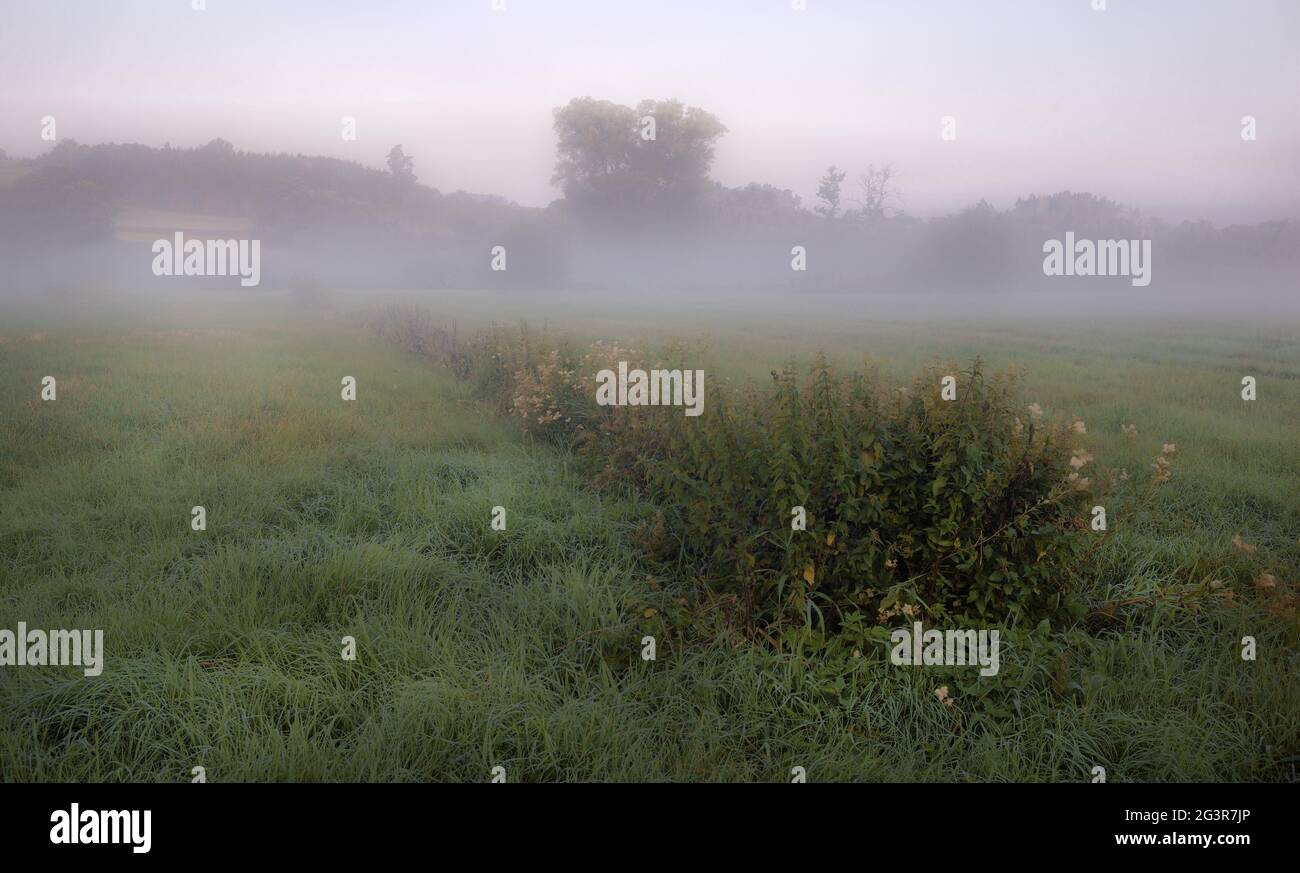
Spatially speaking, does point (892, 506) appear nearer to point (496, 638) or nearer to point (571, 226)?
point (496, 638)

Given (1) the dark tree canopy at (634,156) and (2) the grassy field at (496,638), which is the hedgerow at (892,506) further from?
(1) the dark tree canopy at (634,156)

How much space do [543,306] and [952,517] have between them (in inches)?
Answer: 1018

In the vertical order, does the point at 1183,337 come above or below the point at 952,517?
above

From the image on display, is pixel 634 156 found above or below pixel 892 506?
above

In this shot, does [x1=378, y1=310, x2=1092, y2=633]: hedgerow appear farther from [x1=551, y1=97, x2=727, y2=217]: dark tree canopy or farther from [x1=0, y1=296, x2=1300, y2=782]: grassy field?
[x1=551, y1=97, x2=727, y2=217]: dark tree canopy

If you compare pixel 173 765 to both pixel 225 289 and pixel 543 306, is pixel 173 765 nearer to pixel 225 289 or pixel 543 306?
pixel 543 306

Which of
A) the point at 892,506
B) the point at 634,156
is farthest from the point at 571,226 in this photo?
the point at 892,506

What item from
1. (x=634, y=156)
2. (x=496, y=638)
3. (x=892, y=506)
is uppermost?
(x=634, y=156)

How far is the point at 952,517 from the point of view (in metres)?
3.68

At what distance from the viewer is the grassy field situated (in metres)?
2.98

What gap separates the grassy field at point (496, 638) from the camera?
9.77 feet

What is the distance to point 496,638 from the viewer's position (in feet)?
12.7
